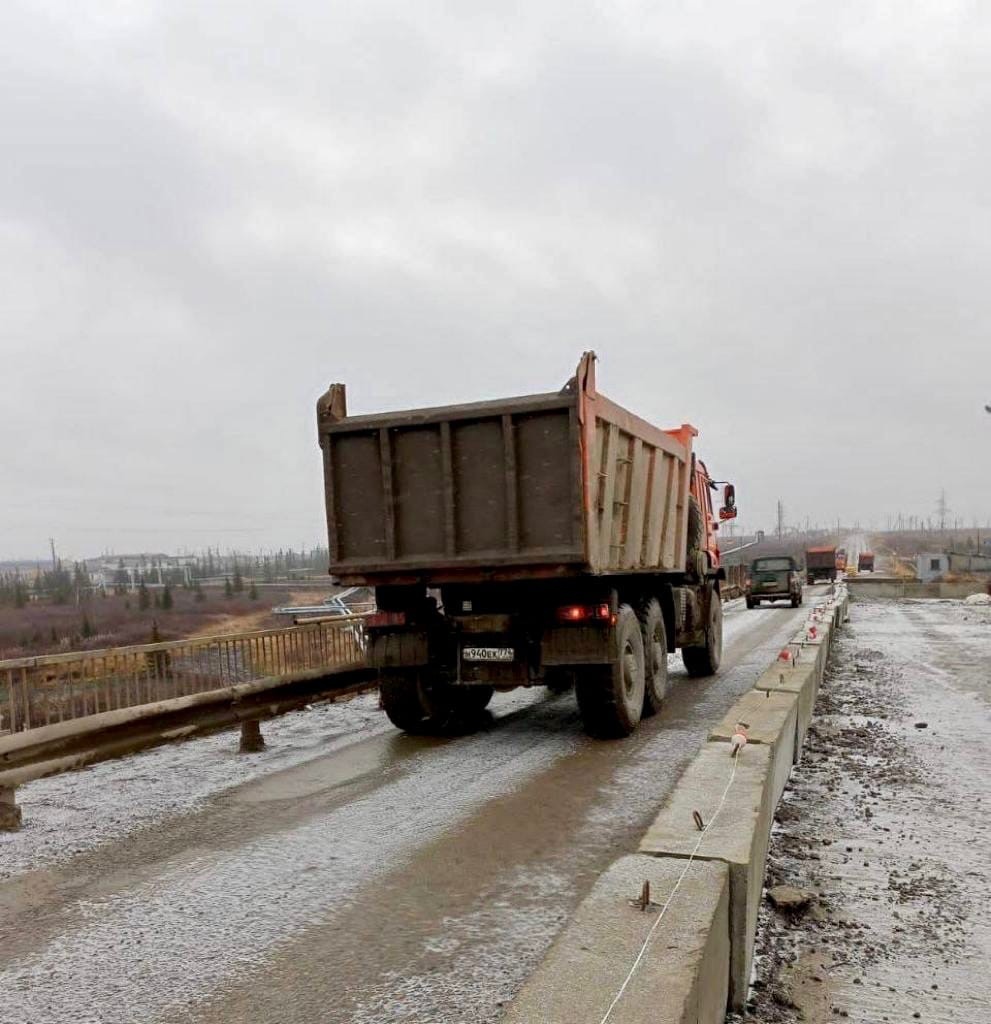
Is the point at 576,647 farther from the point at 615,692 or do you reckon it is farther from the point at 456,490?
the point at 456,490

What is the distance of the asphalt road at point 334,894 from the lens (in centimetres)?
339

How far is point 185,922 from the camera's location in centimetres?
408

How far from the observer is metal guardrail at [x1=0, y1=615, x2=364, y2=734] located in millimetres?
7422

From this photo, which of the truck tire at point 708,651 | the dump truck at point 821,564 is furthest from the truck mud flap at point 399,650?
the dump truck at point 821,564

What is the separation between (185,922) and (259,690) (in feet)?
12.9

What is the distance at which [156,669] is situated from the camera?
8.88m

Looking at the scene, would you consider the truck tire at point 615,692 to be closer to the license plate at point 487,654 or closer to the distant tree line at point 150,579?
the license plate at point 487,654

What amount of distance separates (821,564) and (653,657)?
5281 centimetres

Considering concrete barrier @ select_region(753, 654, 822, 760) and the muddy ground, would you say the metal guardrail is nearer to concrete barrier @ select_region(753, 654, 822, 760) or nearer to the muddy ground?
concrete barrier @ select_region(753, 654, 822, 760)

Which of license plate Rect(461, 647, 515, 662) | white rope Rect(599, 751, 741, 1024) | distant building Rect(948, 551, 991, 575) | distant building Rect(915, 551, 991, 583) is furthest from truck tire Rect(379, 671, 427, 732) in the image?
distant building Rect(948, 551, 991, 575)

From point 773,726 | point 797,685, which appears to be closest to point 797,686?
point 797,685

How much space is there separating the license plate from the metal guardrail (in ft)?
5.66

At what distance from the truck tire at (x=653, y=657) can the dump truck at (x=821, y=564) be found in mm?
51464

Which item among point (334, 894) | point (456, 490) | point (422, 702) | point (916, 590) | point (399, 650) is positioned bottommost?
point (916, 590)
